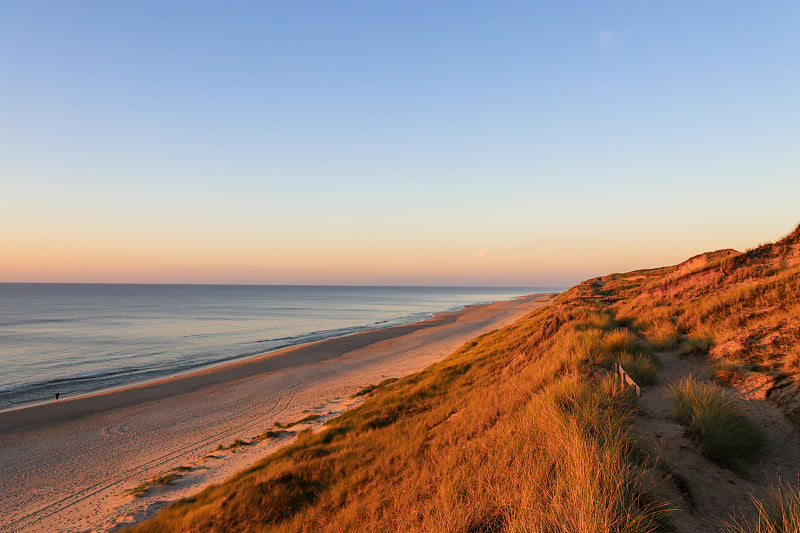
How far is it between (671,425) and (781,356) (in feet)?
10.4

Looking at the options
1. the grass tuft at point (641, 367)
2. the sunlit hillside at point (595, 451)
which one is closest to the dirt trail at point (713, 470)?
the sunlit hillside at point (595, 451)

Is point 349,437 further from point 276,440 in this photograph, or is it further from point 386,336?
point 386,336

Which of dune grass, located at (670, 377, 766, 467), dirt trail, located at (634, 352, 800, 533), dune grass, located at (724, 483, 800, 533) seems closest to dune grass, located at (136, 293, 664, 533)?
dirt trail, located at (634, 352, 800, 533)

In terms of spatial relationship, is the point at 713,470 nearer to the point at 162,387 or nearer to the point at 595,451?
the point at 595,451

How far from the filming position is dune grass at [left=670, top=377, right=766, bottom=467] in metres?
4.86

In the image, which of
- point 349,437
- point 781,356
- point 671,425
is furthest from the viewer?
point 349,437

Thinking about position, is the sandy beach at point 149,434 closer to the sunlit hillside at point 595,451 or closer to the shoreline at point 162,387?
the shoreline at point 162,387

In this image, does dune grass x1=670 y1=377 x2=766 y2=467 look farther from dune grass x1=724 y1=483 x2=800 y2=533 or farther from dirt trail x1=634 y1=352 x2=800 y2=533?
dune grass x1=724 y1=483 x2=800 y2=533

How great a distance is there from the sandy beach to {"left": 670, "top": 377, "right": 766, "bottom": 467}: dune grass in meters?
13.5

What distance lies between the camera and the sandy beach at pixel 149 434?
39.4 feet

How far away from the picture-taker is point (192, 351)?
42.3 m

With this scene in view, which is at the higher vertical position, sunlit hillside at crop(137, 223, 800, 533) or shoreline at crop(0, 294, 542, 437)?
sunlit hillside at crop(137, 223, 800, 533)

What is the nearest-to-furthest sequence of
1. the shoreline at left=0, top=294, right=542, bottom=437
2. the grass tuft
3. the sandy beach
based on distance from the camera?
1. the grass tuft
2. the sandy beach
3. the shoreline at left=0, top=294, right=542, bottom=437

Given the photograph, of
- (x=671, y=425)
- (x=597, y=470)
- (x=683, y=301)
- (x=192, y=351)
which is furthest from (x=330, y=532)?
(x=192, y=351)
